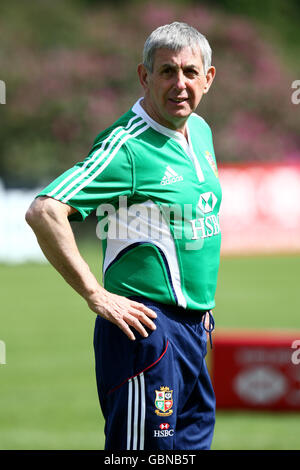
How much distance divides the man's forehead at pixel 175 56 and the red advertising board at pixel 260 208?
56.4 ft

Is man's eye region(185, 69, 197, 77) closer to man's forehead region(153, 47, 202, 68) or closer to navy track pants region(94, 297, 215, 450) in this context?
man's forehead region(153, 47, 202, 68)

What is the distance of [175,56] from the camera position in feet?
12.1

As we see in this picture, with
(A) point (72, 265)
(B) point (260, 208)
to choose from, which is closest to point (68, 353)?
(A) point (72, 265)

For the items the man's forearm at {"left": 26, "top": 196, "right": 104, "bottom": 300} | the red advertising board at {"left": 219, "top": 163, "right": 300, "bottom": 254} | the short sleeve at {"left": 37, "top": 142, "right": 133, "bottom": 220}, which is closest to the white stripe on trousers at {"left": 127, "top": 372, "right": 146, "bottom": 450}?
the man's forearm at {"left": 26, "top": 196, "right": 104, "bottom": 300}

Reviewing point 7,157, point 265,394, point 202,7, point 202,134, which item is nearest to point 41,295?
point 265,394

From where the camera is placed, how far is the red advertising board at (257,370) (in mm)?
7418

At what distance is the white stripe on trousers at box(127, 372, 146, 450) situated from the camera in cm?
373

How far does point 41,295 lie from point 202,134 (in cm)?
1163

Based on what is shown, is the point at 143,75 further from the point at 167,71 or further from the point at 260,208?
the point at 260,208

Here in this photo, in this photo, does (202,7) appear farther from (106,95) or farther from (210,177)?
(210,177)

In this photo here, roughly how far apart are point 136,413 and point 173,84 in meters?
1.37

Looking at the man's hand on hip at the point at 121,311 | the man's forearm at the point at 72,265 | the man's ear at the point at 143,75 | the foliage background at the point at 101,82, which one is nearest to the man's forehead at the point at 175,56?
the man's ear at the point at 143,75
